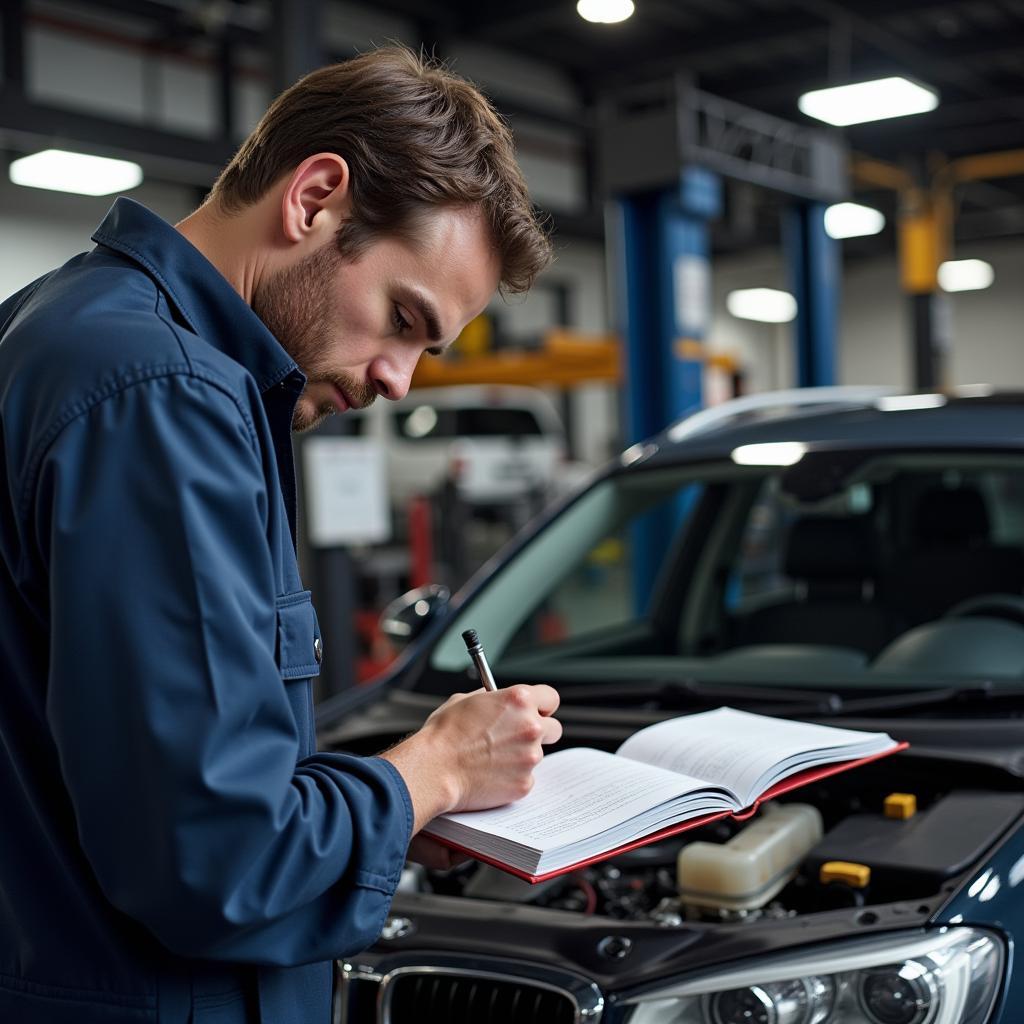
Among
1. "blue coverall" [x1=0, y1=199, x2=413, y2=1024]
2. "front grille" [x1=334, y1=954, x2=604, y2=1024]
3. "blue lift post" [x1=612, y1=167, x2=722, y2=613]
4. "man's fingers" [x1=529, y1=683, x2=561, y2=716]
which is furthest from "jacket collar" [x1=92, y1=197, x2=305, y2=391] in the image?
"blue lift post" [x1=612, y1=167, x2=722, y2=613]

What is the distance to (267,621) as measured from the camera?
1.00 m

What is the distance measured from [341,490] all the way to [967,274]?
19375 mm

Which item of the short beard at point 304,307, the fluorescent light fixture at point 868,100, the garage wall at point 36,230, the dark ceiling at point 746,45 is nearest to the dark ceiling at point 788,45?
the dark ceiling at point 746,45

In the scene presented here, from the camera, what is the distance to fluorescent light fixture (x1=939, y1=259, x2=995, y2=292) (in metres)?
22.2

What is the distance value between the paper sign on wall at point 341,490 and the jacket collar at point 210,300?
4.27 metres

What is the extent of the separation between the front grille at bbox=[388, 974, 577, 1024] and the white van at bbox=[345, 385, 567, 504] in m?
12.2

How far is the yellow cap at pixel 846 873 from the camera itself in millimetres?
1636

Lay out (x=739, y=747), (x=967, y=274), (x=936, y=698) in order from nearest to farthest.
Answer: (x=739, y=747)
(x=936, y=698)
(x=967, y=274)

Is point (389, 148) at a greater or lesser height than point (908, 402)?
greater

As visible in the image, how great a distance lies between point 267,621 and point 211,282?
32cm

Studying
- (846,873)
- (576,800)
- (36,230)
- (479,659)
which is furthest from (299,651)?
(36,230)

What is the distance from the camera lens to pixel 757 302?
76.6 ft

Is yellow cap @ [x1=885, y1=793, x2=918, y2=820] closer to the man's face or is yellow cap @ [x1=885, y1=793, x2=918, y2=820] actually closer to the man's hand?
the man's hand

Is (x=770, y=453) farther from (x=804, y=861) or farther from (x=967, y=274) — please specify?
(x=967, y=274)
